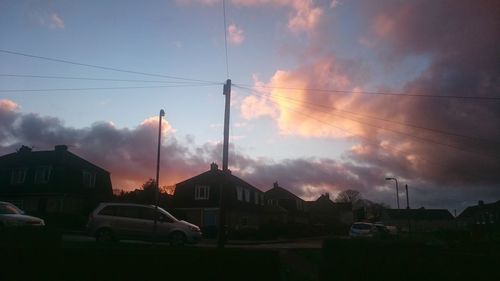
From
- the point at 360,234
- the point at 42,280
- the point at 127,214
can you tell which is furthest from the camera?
the point at 360,234

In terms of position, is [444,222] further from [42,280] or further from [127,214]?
[42,280]

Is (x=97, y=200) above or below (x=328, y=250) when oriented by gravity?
above

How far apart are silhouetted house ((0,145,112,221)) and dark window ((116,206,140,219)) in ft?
77.0

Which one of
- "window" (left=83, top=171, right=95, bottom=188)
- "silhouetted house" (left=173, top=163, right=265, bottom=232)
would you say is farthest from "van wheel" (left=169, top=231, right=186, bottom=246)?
"window" (left=83, top=171, right=95, bottom=188)

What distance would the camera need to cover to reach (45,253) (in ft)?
29.8

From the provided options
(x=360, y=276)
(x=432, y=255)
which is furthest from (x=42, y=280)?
(x=432, y=255)

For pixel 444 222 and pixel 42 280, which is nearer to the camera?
pixel 42 280

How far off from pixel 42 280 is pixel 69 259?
27.1 inches

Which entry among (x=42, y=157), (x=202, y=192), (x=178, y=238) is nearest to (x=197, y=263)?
(x=178, y=238)

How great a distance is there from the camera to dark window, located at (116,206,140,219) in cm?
1873

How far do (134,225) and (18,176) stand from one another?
30.0 m

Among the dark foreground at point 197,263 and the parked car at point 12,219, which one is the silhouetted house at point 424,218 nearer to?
the parked car at point 12,219

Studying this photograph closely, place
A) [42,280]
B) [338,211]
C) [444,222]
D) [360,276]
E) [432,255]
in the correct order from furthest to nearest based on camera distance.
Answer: [444,222], [338,211], [360,276], [432,255], [42,280]

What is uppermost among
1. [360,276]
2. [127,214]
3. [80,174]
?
[80,174]
